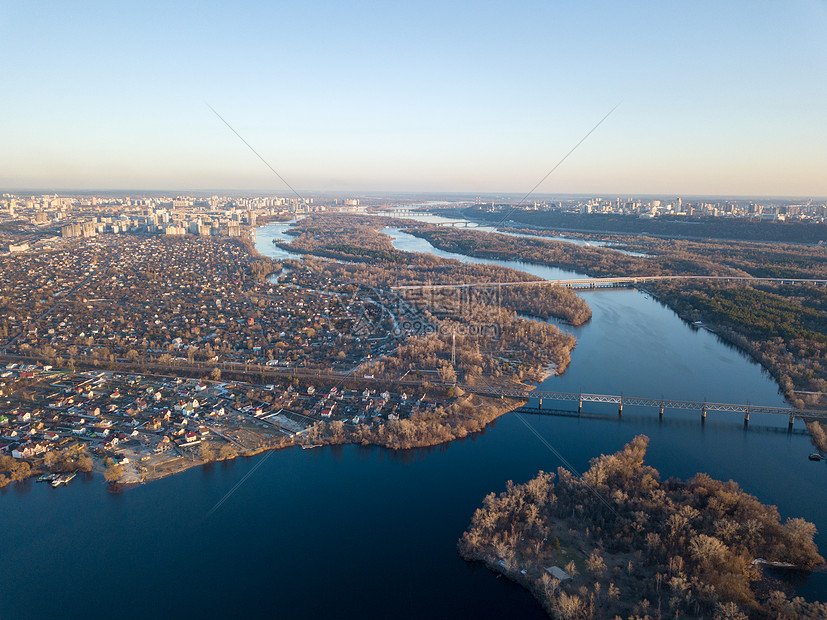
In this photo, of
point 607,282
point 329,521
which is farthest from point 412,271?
point 329,521

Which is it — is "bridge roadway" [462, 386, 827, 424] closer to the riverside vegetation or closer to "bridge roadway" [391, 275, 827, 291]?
the riverside vegetation

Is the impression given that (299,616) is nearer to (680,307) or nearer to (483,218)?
(680,307)

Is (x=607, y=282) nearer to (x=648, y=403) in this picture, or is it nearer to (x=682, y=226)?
(x=648, y=403)

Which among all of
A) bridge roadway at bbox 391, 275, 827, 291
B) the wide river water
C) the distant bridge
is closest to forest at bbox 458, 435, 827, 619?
the wide river water

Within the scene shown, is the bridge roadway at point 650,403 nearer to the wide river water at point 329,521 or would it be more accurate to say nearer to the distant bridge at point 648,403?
the distant bridge at point 648,403

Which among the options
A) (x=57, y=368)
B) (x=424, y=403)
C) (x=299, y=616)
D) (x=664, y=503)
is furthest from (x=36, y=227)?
(x=664, y=503)
